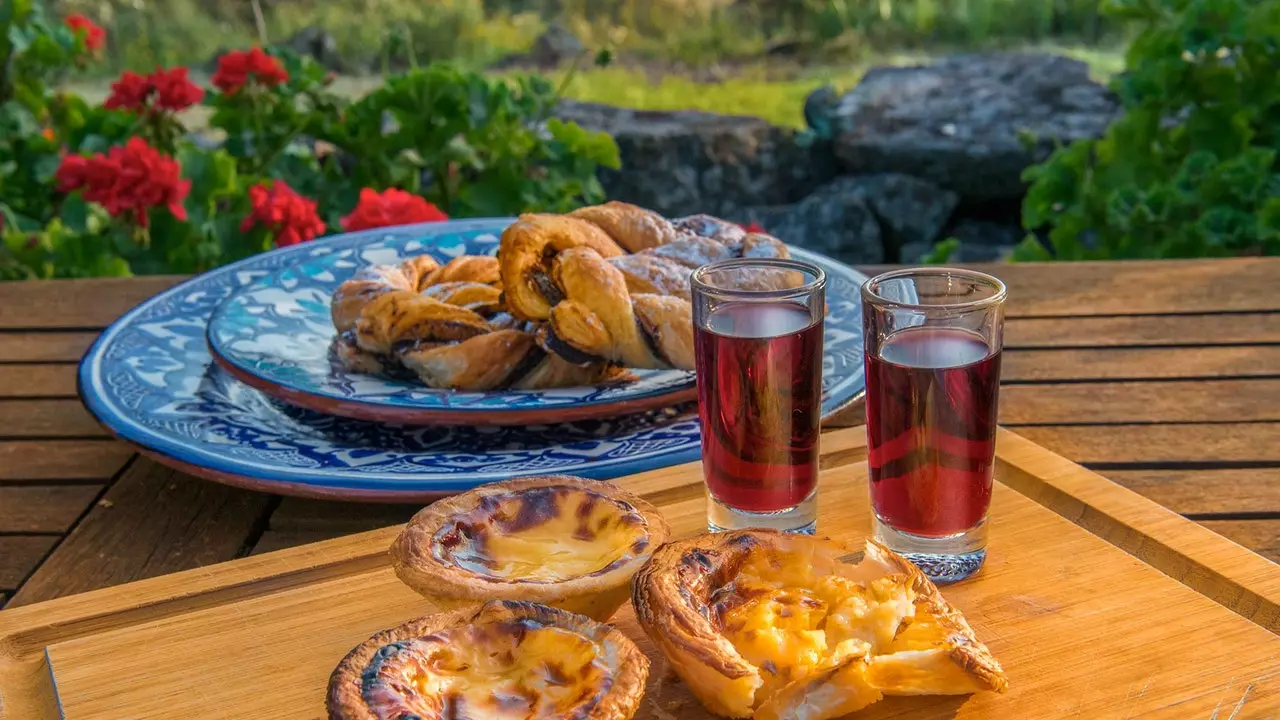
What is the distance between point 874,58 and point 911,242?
3.90 metres

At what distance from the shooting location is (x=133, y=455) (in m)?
1.79

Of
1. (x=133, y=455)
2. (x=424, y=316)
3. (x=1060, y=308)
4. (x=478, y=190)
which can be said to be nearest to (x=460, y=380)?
(x=424, y=316)

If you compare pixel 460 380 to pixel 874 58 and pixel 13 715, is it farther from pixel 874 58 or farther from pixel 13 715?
pixel 874 58

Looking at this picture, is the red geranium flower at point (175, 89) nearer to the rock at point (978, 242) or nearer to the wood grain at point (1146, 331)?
the wood grain at point (1146, 331)

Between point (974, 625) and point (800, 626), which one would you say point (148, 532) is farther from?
point (974, 625)

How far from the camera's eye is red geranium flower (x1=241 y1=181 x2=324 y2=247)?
3193mm

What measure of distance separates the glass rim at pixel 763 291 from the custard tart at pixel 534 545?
0.24 meters

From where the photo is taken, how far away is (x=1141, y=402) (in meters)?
1.89

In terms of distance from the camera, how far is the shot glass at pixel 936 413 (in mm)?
1248

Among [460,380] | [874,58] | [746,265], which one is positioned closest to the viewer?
[746,265]

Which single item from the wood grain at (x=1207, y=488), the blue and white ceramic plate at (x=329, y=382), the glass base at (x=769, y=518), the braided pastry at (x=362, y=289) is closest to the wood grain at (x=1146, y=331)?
the wood grain at (x=1207, y=488)

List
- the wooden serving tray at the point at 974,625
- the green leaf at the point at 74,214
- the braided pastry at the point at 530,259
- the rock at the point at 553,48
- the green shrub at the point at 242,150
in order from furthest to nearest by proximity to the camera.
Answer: the rock at the point at 553,48, the green leaf at the point at 74,214, the green shrub at the point at 242,150, the braided pastry at the point at 530,259, the wooden serving tray at the point at 974,625

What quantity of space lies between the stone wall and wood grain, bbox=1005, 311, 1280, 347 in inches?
117

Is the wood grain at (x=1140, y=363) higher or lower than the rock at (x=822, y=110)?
higher
